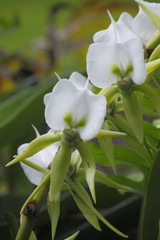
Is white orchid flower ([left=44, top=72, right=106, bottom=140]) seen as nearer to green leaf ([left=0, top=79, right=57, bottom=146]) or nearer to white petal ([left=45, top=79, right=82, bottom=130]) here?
white petal ([left=45, top=79, right=82, bottom=130])

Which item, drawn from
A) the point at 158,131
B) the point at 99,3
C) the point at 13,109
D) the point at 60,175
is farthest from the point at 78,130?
the point at 99,3

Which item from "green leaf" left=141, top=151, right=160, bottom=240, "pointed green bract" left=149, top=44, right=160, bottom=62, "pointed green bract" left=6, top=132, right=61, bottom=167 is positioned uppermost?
"pointed green bract" left=6, top=132, right=61, bottom=167

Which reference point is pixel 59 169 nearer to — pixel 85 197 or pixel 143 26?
pixel 85 197

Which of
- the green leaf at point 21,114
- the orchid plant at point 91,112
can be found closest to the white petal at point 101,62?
the orchid plant at point 91,112

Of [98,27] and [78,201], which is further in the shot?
[98,27]

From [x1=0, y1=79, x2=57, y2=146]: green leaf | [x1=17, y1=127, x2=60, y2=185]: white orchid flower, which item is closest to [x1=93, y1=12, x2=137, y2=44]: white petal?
[x1=17, y1=127, x2=60, y2=185]: white orchid flower

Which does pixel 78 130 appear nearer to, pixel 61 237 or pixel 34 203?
pixel 34 203
